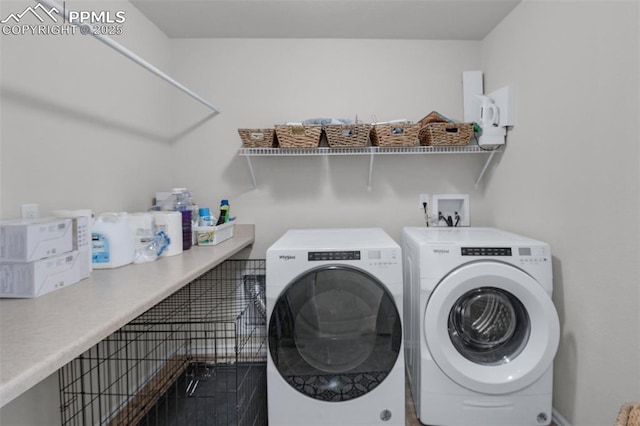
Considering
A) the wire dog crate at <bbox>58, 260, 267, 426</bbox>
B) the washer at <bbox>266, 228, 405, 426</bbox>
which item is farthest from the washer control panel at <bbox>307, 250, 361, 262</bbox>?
the wire dog crate at <bbox>58, 260, 267, 426</bbox>

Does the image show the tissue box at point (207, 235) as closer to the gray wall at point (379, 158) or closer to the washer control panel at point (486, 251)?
the gray wall at point (379, 158)

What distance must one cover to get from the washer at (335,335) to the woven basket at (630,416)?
816mm

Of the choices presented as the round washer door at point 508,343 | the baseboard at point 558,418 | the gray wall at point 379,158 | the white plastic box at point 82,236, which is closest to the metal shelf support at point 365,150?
the gray wall at point 379,158

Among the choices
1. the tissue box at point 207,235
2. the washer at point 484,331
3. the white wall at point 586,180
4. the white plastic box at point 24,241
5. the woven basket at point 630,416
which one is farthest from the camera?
the tissue box at point 207,235

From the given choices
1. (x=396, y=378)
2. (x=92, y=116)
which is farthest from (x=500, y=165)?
(x=92, y=116)

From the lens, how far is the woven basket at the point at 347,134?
81.8 inches

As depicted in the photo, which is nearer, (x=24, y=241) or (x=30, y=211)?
(x=24, y=241)

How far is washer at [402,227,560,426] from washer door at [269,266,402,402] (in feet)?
0.69

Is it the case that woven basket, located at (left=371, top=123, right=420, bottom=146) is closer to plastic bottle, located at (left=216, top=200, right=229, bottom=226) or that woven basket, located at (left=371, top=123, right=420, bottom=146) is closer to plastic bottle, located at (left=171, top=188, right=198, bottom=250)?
plastic bottle, located at (left=216, top=200, right=229, bottom=226)

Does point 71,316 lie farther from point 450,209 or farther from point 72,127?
point 450,209

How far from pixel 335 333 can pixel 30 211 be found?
4.31ft

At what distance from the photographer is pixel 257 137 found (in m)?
2.11

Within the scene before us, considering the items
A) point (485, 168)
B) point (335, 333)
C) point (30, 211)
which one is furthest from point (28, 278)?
point (485, 168)

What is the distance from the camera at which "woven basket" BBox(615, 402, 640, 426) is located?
0.83 metres
